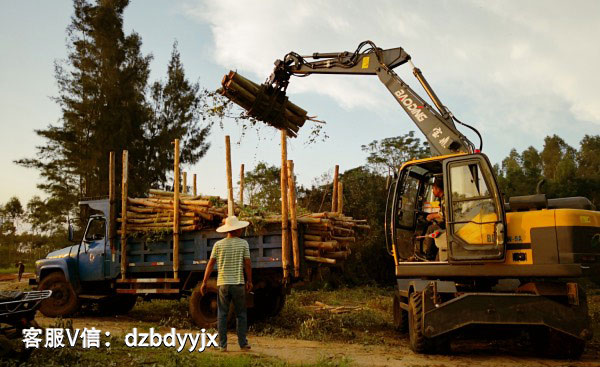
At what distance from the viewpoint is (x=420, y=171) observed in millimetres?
8805

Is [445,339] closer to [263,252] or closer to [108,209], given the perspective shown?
[263,252]

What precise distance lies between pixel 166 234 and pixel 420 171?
17.0 ft

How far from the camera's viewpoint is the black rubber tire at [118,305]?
11.8 meters

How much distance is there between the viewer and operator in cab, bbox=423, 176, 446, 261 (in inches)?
316

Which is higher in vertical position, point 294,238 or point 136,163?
point 136,163

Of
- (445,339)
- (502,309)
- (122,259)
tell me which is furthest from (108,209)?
(502,309)

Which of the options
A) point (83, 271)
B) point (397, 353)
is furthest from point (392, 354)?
point (83, 271)

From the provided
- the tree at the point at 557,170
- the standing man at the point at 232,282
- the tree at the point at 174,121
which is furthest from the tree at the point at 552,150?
the standing man at the point at 232,282

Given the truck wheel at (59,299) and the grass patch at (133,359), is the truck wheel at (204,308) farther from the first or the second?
the truck wheel at (59,299)

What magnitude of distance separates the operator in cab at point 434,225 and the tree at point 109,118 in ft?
61.9

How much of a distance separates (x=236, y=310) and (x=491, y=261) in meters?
3.59

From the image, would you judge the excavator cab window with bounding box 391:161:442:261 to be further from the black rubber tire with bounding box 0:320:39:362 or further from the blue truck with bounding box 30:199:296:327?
the black rubber tire with bounding box 0:320:39:362

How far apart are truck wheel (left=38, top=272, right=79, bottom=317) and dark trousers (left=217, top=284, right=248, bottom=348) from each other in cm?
559

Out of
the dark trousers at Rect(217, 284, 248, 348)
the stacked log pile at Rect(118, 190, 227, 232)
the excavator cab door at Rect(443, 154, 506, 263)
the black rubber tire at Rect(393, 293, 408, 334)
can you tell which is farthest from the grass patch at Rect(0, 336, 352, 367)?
the stacked log pile at Rect(118, 190, 227, 232)
